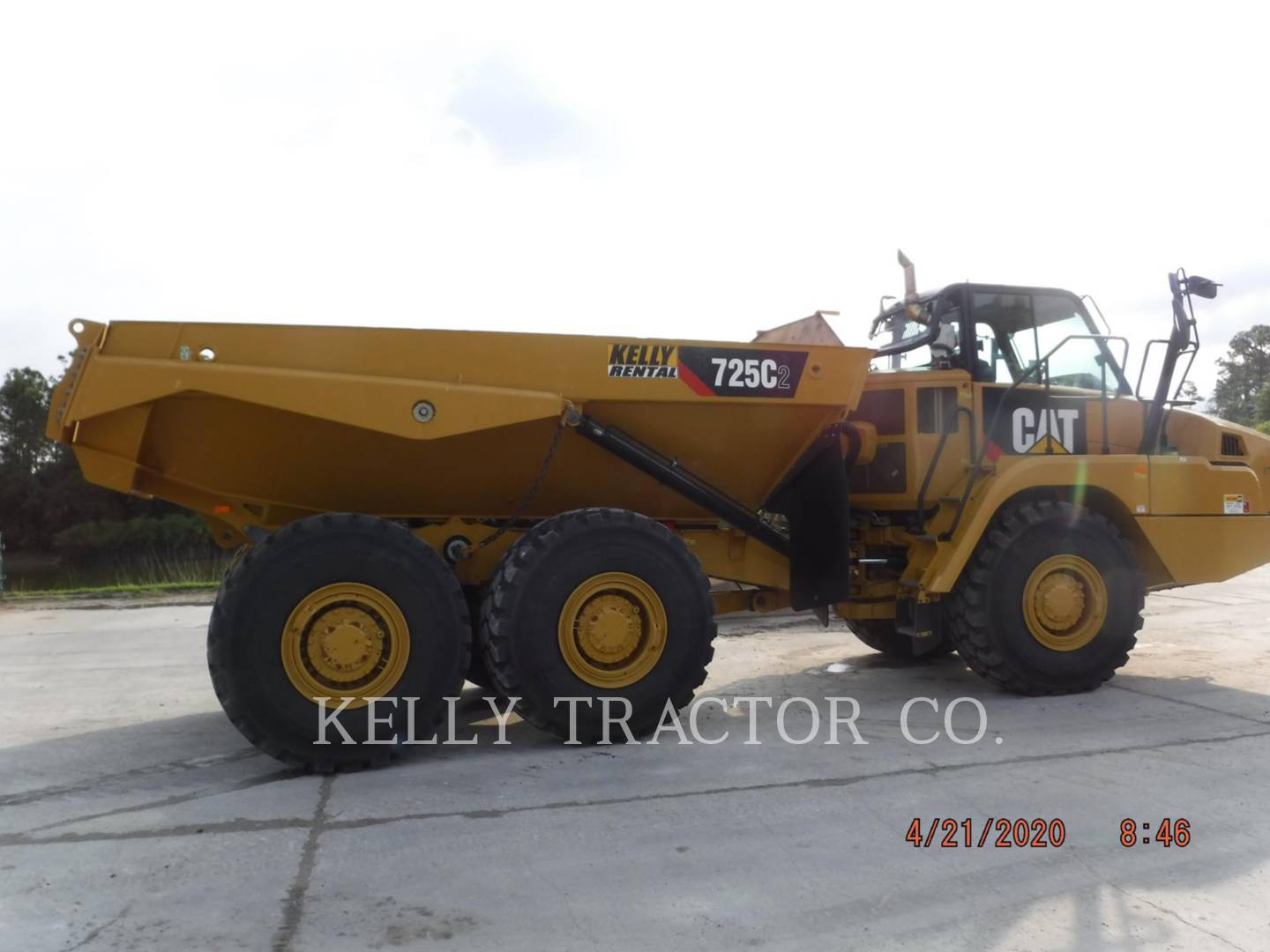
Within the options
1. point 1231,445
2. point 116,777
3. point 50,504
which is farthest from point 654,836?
point 50,504

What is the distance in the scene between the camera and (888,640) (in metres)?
7.32

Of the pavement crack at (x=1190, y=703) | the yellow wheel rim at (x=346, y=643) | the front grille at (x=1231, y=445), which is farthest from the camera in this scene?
the front grille at (x=1231, y=445)

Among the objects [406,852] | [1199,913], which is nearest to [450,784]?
[406,852]

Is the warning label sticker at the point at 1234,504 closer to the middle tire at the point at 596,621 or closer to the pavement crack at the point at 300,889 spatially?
the middle tire at the point at 596,621

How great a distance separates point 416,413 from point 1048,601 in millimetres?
3804

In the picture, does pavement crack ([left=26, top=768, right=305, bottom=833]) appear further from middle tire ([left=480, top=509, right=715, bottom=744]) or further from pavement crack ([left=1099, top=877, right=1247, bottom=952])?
pavement crack ([left=1099, top=877, right=1247, bottom=952])

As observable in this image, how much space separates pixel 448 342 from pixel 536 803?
7.02 ft

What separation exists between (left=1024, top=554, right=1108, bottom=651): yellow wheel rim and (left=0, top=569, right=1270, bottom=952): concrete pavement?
0.39 m

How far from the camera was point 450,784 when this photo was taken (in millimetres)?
4355

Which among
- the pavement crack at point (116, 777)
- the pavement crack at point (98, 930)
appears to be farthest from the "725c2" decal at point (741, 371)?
the pavement crack at point (98, 930)

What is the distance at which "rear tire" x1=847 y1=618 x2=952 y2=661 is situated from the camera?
7234 millimetres

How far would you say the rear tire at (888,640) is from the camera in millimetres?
7234

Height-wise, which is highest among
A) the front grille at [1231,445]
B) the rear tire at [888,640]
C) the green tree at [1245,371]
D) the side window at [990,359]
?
the green tree at [1245,371]

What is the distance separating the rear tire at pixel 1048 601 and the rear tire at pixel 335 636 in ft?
9.80
